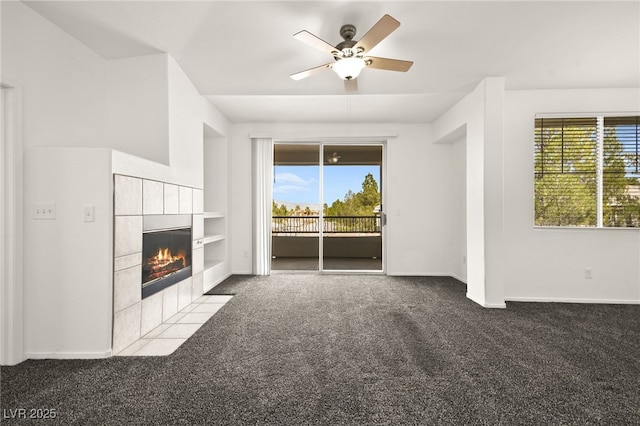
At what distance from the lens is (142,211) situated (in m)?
2.68

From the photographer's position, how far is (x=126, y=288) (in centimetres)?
247

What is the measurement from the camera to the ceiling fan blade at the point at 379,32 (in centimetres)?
212

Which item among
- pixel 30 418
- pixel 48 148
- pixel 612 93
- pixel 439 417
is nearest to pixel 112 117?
pixel 48 148

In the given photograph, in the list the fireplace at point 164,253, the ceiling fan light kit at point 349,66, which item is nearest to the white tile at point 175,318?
the fireplace at point 164,253

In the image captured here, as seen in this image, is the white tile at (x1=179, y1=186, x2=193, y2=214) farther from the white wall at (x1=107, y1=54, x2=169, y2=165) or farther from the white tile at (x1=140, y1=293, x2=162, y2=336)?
the white tile at (x1=140, y1=293, x2=162, y2=336)

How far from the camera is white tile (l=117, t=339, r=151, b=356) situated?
239cm

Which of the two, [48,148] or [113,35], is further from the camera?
[113,35]

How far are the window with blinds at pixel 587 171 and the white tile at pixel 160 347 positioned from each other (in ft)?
14.0

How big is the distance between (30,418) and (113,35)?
290cm

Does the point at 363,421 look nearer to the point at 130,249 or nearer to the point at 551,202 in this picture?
the point at 130,249

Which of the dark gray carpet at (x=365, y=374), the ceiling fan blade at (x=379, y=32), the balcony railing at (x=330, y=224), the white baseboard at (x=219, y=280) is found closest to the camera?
the dark gray carpet at (x=365, y=374)

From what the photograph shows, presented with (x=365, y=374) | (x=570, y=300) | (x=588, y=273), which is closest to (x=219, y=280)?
(x=365, y=374)

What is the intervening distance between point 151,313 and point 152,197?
1.07 m

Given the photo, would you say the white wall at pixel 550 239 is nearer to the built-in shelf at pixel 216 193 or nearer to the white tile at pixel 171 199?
the white tile at pixel 171 199
